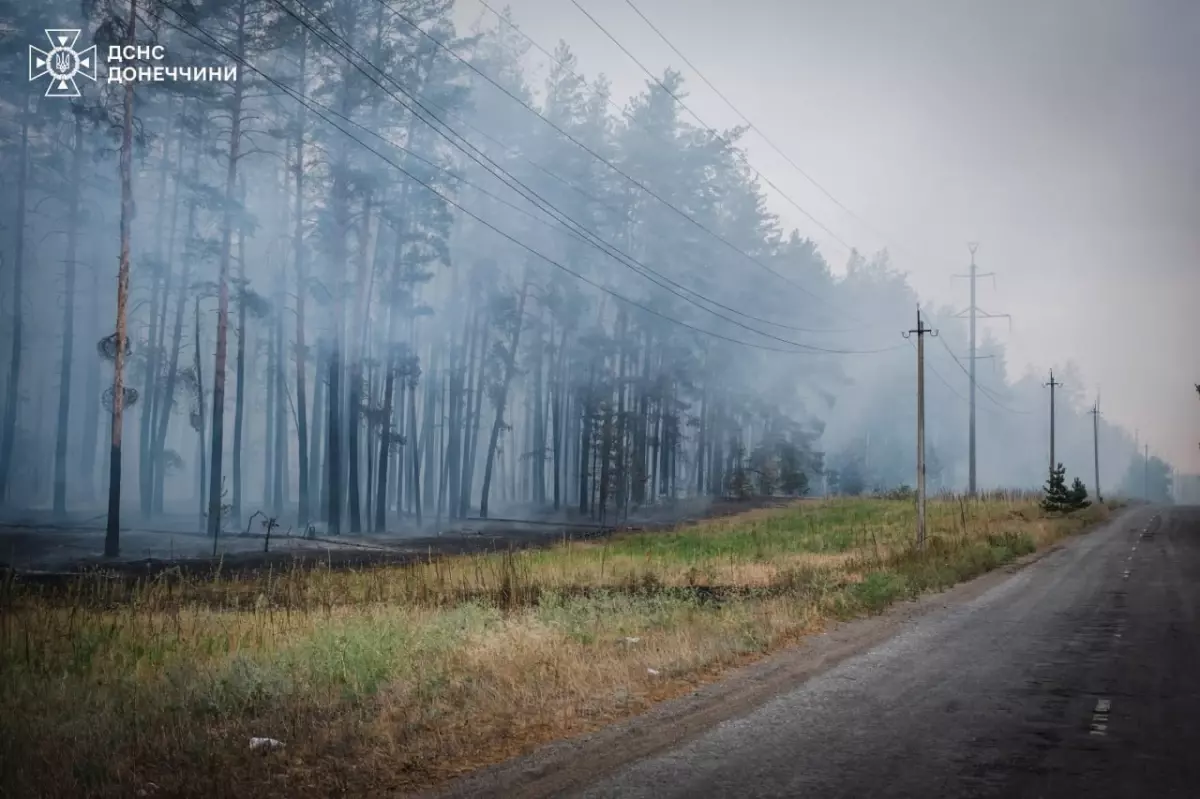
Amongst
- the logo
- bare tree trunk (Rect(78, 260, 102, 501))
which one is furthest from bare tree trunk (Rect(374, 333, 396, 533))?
bare tree trunk (Rect(78, 260, 102, 501))

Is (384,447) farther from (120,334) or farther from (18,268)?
(18,268)

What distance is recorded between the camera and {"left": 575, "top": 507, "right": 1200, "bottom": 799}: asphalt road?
6.06m

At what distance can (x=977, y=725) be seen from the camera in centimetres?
762

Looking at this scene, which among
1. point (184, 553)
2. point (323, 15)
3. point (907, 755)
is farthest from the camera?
point (323, 15)

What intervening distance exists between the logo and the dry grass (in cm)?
2227

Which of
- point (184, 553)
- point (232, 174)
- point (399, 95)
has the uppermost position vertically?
point (399, 95)

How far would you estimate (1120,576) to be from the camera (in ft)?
68.1

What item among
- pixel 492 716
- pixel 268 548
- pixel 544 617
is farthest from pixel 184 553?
pixel 492 716

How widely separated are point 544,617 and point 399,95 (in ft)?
92.7

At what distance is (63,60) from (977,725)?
35.9 metres

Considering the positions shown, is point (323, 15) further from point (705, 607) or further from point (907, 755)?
point (907, 755)

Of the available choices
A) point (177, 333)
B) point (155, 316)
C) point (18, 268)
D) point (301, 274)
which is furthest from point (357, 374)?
point (18, 268)

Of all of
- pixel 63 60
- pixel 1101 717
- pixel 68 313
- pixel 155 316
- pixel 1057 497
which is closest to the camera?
pixel 1101 717

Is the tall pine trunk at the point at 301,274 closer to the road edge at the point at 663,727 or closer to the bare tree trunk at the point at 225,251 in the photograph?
the bare tree trunk at the point at 225,251
